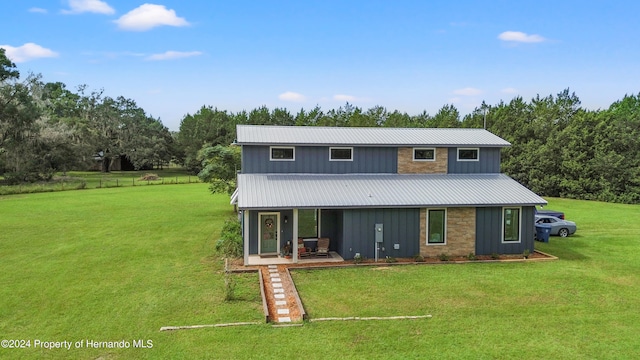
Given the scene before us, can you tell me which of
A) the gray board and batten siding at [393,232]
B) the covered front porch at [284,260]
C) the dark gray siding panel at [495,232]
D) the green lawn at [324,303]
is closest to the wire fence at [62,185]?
the green lawn at [324,303]

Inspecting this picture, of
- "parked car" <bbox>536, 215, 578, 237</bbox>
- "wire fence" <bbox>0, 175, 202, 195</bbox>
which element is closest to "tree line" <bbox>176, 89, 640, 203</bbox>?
"wire fence" <bbox>0, 175, 202, 195</bbox>

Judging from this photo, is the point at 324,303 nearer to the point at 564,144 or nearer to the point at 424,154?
the point at 424,154

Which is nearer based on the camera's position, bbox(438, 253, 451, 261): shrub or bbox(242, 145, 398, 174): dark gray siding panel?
bbox(438, 253, 451, 261): shrub

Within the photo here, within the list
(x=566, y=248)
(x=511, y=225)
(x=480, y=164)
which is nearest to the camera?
(x=511, y=225)

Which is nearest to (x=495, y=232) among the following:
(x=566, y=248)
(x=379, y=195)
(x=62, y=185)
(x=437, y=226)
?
(x=437, y=226)

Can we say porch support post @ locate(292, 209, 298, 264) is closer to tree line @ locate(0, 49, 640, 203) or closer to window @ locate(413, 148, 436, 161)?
window @ locate(413, 148, 436, 161)

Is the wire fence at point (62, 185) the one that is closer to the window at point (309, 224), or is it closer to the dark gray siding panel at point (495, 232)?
the window at point (309, 224)

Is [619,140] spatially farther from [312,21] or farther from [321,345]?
[321,345]
